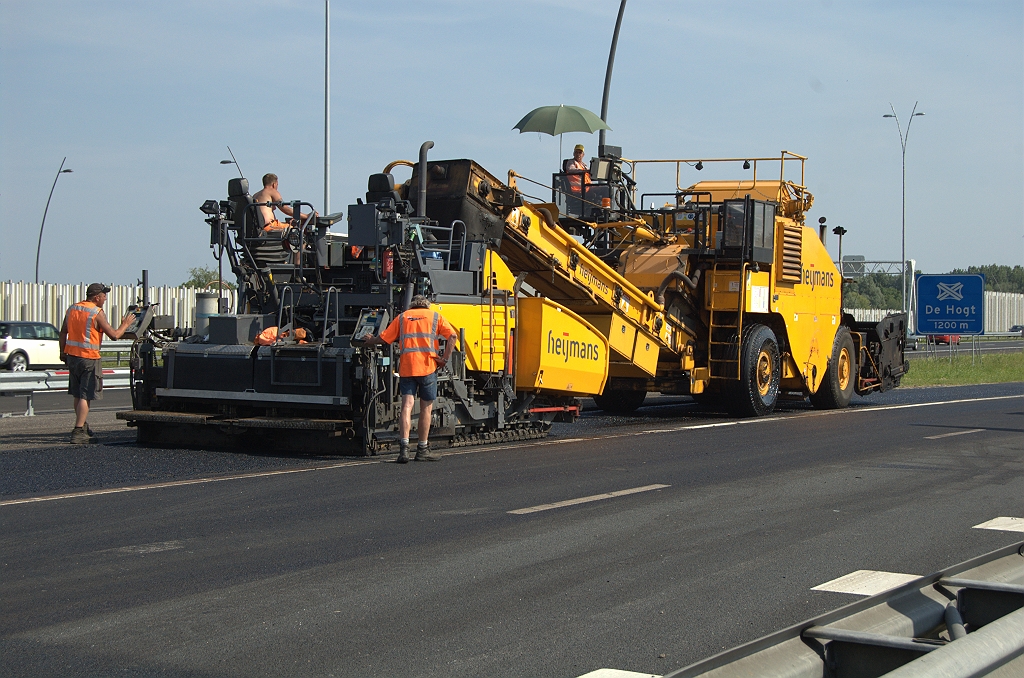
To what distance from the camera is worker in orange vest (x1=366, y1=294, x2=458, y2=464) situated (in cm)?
1091

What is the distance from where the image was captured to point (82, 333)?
40.2ft

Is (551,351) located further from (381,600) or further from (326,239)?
(381,600)

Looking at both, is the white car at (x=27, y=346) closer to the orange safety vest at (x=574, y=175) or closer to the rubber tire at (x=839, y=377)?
the orange safety vest at (x=574, y=175)

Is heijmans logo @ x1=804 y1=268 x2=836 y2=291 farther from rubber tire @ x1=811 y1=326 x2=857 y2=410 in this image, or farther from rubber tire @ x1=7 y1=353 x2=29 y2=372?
rubber tire @ x1=7 y1=353 x2=29 y2=372

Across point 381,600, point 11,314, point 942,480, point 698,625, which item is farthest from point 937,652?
point 11,314

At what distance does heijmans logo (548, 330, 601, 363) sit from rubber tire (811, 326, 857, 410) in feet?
21.4

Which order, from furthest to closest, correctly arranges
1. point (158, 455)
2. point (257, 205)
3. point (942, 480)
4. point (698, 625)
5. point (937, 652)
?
point (257, 205), point (158, 455), point (942, 480), point (698, 625), point (937, 652)

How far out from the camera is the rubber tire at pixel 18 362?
30422 mm

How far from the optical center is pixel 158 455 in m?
11.0

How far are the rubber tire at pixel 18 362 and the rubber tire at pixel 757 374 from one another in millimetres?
20999

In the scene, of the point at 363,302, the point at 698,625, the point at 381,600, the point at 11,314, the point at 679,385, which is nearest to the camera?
the point at 698,625

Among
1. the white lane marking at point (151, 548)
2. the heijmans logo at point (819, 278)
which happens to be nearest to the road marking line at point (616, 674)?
the white lane marking at point (151, 548)

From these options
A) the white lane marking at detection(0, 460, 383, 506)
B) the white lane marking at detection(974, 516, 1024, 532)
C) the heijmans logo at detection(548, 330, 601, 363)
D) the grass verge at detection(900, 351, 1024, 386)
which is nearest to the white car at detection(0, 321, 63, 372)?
the heijmans logo at detection(548, 330, 601, 363)

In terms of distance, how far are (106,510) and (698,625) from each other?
452cm
